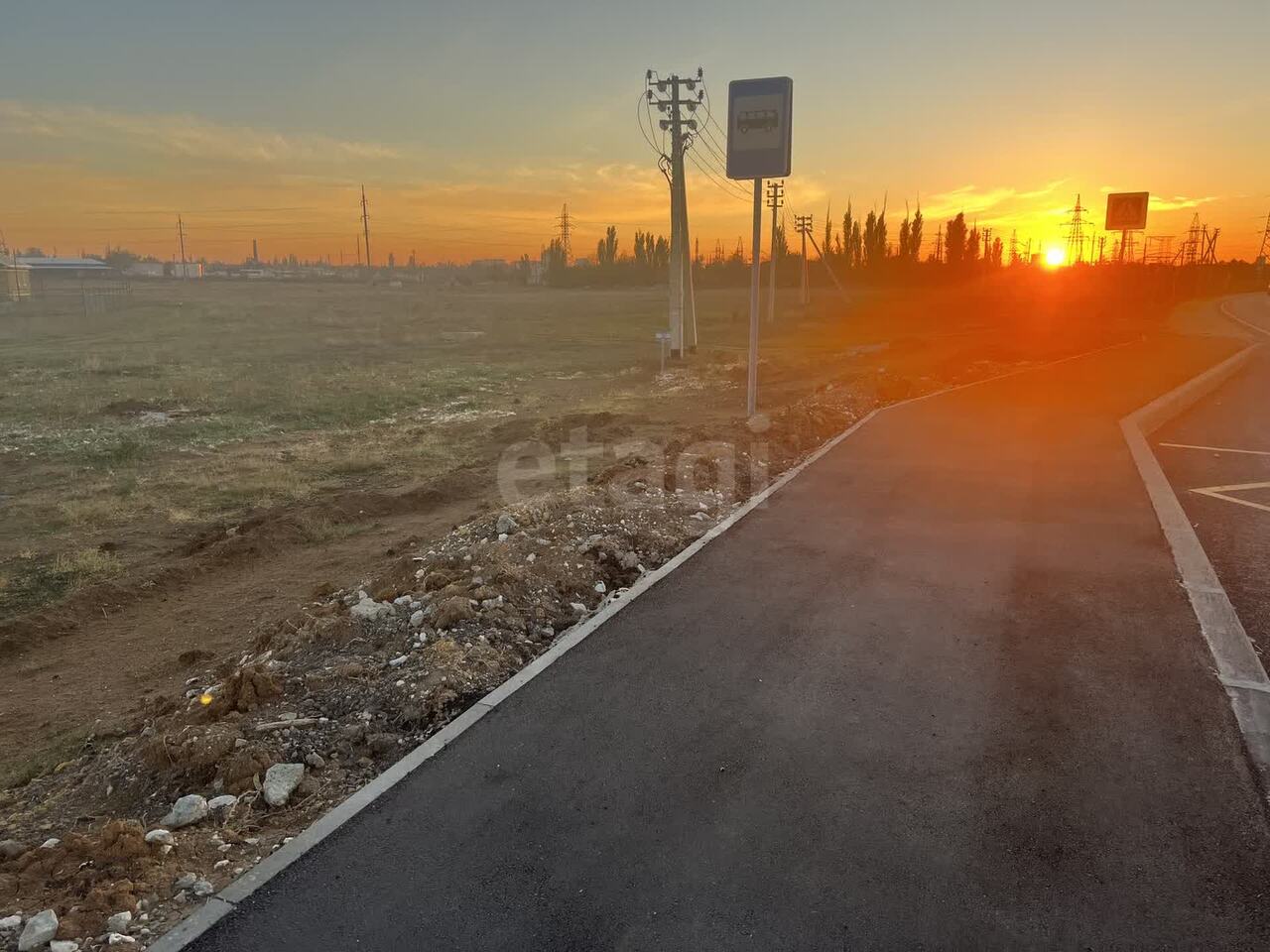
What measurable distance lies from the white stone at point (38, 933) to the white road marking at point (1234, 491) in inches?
418

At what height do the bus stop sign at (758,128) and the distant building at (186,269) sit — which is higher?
the distant building at (186,269)

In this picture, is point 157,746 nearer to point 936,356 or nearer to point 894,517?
point 894,517

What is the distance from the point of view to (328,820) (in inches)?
145

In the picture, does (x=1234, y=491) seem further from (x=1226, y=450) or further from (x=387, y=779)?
(x=387, y=779)

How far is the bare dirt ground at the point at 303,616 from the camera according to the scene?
404 cm

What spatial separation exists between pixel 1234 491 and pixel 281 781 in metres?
10.3

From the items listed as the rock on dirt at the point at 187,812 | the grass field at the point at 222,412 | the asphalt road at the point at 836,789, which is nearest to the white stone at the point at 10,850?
the rock on dirt at the point at 187,812

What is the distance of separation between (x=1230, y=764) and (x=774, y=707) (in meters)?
2.28

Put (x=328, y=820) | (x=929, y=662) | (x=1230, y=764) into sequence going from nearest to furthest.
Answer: (x=328, y=820) → (x=1230, y=764) → (x=929, y=662)

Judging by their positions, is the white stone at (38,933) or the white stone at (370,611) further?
the white stone at (370,611)

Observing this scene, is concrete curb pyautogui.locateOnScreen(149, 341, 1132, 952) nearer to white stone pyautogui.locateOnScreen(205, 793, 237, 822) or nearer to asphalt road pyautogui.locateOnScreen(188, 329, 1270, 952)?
asphalt road pyautogui.locateOnScreen(188, 329, 1270, 952)

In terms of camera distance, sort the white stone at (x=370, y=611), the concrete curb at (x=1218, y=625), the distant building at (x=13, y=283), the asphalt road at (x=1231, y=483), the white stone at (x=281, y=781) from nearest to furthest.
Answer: the white stone at (x=281, y=781)
the concrete curb at (x=1218, y=625)
the white stone at (x=370, y=611)
the asphalt road at (x=1231, y=483)
the distant building at (x=13, y=283)

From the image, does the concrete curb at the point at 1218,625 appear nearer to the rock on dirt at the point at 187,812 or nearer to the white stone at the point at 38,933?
the rock on dirt at the point at 187,812

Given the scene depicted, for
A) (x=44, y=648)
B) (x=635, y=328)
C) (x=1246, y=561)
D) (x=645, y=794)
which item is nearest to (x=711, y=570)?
(x=645, y=794)
